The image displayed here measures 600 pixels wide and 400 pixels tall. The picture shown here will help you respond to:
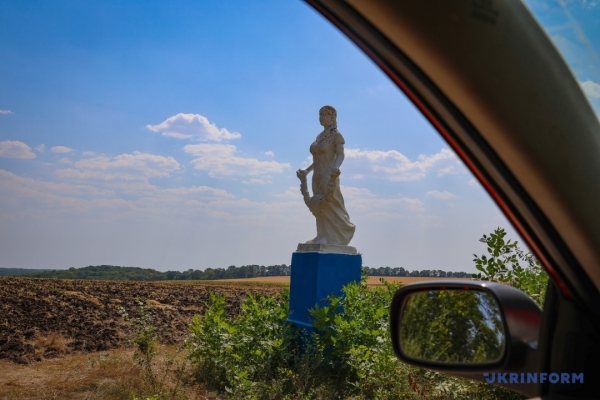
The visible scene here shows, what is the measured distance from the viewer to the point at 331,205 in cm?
725

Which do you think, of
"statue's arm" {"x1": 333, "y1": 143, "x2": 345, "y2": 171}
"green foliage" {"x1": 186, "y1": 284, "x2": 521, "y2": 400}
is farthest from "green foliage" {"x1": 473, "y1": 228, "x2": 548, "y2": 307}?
"statue's arm" {"x1": 333, "y1": 143, "x2": 345, "y2": 171}

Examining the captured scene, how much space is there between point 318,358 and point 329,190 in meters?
2.36

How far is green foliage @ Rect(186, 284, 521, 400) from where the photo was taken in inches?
180

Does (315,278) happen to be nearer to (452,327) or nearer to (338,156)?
(338,156)

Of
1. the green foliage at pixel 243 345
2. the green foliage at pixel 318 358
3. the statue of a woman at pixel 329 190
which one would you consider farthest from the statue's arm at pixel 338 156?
the green foliage at pixel 243 345

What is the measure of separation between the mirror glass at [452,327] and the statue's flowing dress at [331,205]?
228 inches

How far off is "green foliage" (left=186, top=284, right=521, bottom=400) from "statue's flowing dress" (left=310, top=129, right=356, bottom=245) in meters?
0.88

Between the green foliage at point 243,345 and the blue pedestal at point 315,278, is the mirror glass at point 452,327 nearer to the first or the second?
the green foliage at point 243,345

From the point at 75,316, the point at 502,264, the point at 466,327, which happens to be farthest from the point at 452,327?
the point at 75,316

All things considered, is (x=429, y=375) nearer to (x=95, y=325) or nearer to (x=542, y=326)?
(x=542, y=326)

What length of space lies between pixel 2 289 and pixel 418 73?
40.8 feet

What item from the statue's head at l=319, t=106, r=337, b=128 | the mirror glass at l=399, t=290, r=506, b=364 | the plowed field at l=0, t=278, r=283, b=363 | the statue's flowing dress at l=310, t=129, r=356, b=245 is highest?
the statue's head at l=319, t=106, r=337, b=128

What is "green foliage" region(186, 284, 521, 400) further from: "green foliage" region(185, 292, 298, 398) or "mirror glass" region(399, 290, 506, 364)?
"mirror glass" region(399, 290, 506, 364)

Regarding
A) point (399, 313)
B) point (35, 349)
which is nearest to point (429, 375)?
point (399, 313)
